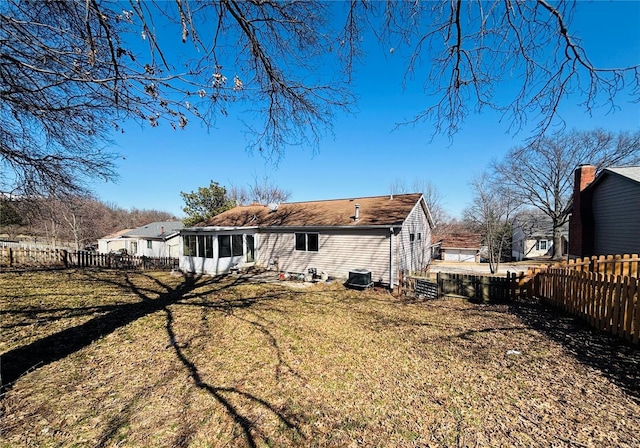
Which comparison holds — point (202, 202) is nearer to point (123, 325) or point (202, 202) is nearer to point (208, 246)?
point (208, 246)

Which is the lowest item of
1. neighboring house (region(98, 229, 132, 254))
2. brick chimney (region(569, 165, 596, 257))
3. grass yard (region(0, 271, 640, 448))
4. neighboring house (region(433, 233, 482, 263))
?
neighboring house (region(433, 233, 482, 263))

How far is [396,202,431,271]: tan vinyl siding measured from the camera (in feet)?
43.1

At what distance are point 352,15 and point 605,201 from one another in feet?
54.1

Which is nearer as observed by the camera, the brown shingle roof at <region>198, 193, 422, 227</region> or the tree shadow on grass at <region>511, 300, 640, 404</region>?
the tree shadow on grass at <region>511, 300, 640, 404</region>

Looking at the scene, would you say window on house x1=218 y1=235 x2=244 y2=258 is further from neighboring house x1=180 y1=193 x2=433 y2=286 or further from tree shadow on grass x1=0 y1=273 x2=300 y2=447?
tree shadow on grass x1=0 y1=273 x2=300 y2=447

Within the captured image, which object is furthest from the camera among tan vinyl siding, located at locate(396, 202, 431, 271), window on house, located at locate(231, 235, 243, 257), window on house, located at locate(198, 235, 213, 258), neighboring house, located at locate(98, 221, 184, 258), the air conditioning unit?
neighboring house, located at locate(98, 221, 184, 258)

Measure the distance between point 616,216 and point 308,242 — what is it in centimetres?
1434

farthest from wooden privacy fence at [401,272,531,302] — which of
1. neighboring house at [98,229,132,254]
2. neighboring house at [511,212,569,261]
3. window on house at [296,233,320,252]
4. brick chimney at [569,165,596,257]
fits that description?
neighboring house at [511,212,569,261]

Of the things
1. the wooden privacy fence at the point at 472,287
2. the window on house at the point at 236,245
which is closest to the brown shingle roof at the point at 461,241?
the wooden privacy fence at the point at 472,287

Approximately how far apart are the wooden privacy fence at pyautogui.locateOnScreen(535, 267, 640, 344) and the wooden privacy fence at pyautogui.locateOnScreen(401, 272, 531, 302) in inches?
60.7

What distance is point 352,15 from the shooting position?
303 cm

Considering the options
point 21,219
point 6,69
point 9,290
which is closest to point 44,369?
point 6,69

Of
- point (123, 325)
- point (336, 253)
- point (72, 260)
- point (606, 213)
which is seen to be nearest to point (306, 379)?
point (123, 325)

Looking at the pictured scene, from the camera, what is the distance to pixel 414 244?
1523 centimetres
